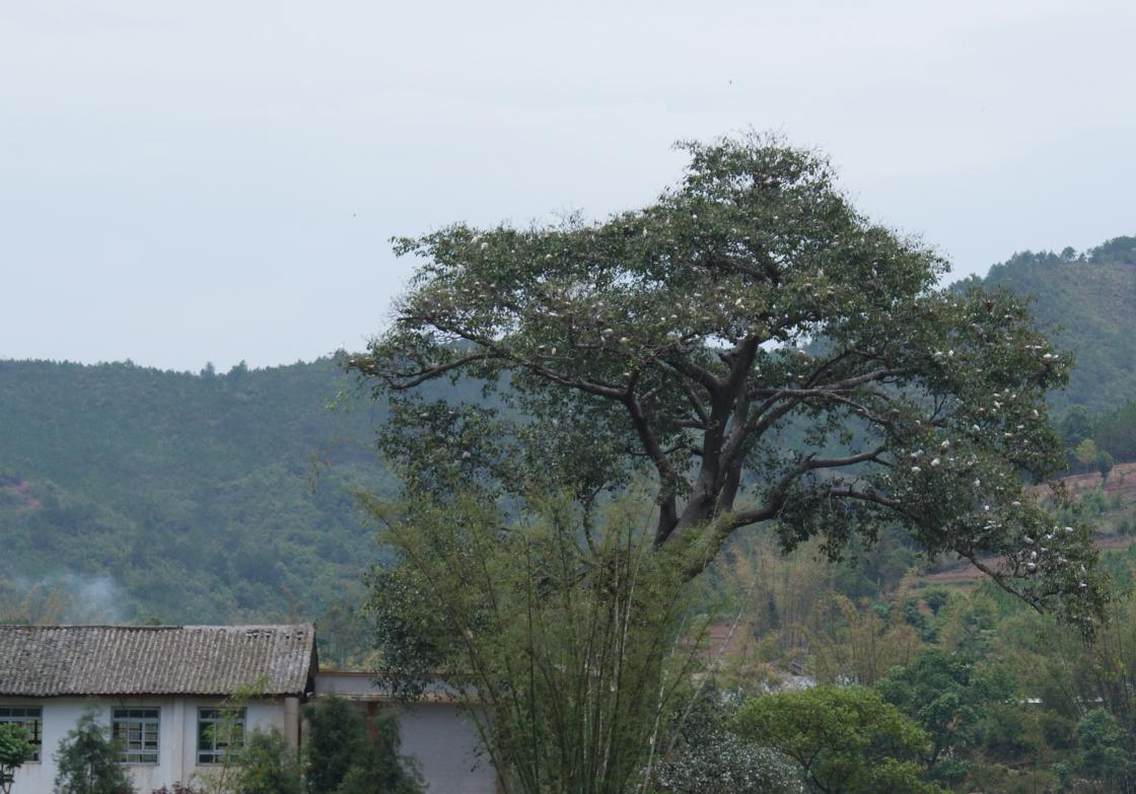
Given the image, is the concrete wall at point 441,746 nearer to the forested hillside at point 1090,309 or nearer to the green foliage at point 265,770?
the green foliage at point 265,770

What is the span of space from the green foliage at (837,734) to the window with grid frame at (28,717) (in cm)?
863

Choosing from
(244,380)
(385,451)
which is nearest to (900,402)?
(385,451)

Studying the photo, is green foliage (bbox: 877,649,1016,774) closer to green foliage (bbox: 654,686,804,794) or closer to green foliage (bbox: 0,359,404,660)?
green foliage (bbox: 654,686,804,794)

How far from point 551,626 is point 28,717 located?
10.2 m

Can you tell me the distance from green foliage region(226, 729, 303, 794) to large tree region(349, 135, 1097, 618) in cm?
284

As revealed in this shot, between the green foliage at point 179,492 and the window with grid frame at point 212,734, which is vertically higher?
the green foliage at point 179,492

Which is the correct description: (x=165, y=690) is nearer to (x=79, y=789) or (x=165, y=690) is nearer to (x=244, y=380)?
(x=79, y=789)

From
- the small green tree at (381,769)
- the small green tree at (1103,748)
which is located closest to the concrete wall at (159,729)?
the small green tree at (381,769)

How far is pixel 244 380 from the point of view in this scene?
268ft

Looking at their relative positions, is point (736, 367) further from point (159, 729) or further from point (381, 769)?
point (159, 729)

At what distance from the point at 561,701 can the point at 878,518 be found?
5210 mm

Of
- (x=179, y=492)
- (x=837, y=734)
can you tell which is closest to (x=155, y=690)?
(x=837, y=734)

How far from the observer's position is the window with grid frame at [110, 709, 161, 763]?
20906 millimetres

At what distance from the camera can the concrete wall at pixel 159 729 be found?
2050 cm
